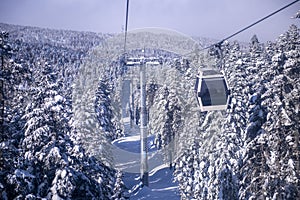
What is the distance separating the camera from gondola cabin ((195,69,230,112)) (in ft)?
41.3

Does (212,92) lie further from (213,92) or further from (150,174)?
(150,174)

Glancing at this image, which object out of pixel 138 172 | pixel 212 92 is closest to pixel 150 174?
pixel 138 172

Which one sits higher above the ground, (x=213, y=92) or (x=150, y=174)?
(x=213, y=92)

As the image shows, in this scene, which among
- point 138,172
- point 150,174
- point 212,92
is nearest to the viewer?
point 212,92

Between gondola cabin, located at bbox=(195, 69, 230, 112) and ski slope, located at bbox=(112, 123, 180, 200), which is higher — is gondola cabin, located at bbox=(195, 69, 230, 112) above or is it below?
above

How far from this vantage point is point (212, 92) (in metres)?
12.5

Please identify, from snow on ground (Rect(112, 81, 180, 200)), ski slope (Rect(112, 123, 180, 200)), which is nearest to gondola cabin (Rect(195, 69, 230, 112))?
snow on ground (Rect(112, 81, 180, 200))

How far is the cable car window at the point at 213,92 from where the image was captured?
495 inches

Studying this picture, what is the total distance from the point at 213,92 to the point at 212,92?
0.04 m

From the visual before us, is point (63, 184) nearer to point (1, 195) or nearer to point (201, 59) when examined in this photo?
point (1, 195)

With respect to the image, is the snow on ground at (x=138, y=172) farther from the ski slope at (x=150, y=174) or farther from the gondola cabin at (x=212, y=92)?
the gondola cabin at (x=212, y=92)

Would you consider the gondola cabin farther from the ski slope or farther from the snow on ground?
the ski slope

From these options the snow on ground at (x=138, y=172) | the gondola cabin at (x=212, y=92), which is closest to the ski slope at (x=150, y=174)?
the snow on ground at (x=138, y=172)

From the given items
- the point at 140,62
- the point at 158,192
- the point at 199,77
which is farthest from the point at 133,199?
the point at 199,77
